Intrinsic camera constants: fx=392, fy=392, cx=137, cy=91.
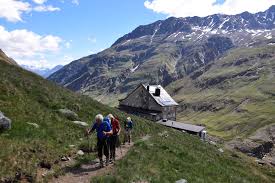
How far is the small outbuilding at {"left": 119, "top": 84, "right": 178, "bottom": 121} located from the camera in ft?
357

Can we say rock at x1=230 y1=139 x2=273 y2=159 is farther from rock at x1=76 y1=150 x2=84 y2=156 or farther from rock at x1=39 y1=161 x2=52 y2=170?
rock at x1=39 y1=161 x2=52 y2=170

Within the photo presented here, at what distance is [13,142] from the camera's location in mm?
18781

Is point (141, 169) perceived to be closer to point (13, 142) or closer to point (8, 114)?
point (13, 142)

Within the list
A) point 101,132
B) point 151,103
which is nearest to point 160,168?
point 101,132

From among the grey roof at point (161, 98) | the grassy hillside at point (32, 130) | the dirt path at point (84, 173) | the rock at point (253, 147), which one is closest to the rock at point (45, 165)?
the grassy hillside at point (32, 130)

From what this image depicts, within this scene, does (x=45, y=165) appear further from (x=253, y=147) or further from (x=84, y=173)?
(x=253, y=147)

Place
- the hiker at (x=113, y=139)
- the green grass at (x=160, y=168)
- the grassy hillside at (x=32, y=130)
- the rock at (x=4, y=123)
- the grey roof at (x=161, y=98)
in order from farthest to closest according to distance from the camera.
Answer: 1. the grey roof at (x=161, y=98)
2. the hiker at (x=113, y=139)
3. the rock at (x=4, y=123)
4. the green grass at (x=160, y=168)
5. the grassy hillside at (x=32, y=130)

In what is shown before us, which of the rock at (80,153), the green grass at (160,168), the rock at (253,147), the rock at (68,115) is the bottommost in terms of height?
the rock at (253,147)

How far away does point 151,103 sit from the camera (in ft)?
362

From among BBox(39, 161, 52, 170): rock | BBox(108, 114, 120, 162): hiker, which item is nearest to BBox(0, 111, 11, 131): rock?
BBox(39, 161, 52, 170): rock

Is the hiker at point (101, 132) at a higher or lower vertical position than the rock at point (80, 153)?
higher

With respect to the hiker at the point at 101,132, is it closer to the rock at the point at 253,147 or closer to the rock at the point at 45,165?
the rock at the point at 45,165

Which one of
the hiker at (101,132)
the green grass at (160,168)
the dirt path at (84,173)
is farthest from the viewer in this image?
the hiker at (101,132)

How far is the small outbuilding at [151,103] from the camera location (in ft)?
357
